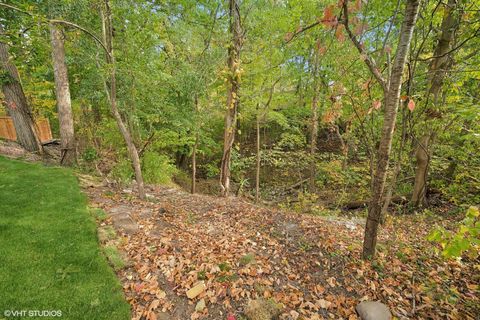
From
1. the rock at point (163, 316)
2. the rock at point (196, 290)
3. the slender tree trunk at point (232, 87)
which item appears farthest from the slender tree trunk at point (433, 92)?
the rock at point (163, 316)

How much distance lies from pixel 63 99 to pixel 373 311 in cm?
917

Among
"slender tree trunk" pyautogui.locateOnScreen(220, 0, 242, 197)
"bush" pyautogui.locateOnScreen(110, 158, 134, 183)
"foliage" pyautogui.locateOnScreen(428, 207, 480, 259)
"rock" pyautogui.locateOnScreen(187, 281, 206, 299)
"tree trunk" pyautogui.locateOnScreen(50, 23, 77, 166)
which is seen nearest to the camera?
"foliage" pyautogui.locateOnScreen(428, 207, 480, 259)

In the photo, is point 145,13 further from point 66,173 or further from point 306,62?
point 306,62

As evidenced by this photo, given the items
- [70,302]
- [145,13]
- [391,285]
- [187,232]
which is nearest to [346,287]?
[391,285]

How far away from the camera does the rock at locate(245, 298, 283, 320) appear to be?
246 cm

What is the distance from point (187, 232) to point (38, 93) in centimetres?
1178

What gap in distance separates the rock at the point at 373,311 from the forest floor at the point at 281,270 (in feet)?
0.34

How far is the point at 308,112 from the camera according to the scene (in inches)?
406

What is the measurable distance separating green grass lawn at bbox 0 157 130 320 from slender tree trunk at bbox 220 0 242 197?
3.85 m

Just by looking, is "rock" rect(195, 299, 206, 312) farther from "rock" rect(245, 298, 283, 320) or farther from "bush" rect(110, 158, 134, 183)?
"bush" rect(110, 158, 134, 183)

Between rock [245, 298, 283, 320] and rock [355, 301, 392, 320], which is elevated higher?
rock [355, 301, 392, 320]

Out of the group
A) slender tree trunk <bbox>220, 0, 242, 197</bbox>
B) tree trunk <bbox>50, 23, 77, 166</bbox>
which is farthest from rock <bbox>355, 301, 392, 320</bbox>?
tree trunk <bbox>50, 23, 77, 166</bbox>

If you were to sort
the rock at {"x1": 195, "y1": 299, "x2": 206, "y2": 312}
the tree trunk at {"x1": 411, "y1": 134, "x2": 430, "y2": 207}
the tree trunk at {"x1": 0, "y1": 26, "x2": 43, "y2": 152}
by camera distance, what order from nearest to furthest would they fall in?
1. the rock at {"x1": 195, "y1": 299, "x2": 206, "y2": 312}
2. the tree trunk at {"x1": 411, "y1": 134, "x2": 430, "y2": 207}
3. the tree trunk at {"x1": 0, "y1": 26, "x2": 43, "y2": 152}

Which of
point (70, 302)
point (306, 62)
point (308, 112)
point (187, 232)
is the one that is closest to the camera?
point (70, 302)
